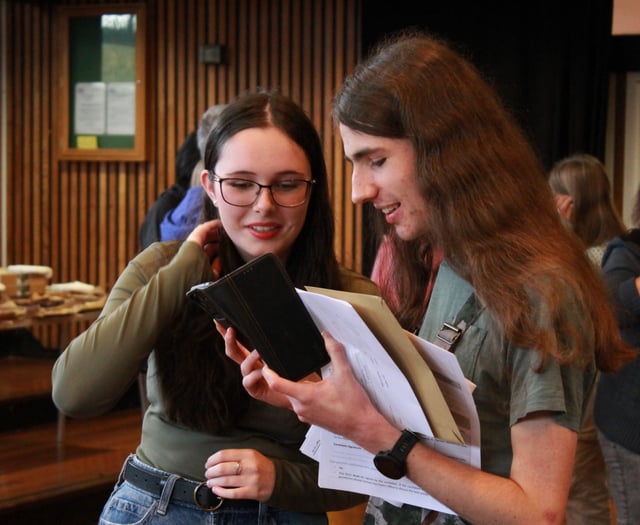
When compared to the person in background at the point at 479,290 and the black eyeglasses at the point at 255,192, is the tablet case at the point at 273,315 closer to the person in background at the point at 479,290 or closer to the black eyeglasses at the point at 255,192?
the person in background at the point at 479,290

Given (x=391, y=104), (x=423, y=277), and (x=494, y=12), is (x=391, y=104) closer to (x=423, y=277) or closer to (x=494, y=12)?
(x=423, y=277)

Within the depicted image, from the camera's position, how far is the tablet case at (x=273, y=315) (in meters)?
1.45

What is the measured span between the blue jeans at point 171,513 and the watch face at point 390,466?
0.48 m

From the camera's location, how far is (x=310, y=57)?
6941 mm

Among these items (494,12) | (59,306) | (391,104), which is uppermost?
(494,12)

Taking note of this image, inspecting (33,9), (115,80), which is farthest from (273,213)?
(33,9)

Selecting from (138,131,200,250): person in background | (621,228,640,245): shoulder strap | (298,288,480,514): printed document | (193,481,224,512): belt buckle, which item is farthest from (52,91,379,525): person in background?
(138,131,200,250): person in background

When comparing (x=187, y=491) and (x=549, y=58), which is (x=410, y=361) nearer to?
(x=187, y=491)

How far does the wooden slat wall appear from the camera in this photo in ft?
22.6

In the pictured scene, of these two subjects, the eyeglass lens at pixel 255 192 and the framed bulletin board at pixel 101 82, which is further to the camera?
the framed bulletin board at pixel 101 82

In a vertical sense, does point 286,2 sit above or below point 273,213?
above

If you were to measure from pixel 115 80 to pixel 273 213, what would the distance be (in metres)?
5.87

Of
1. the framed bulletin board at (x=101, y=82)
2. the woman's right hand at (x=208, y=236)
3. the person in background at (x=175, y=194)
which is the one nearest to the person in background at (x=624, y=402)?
the woman's right hand at (x=208, y=236)

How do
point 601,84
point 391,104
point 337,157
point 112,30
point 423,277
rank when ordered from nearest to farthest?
point 391,104 < point 423,277 < point 601,84 < point 337,157 < point 112,30
